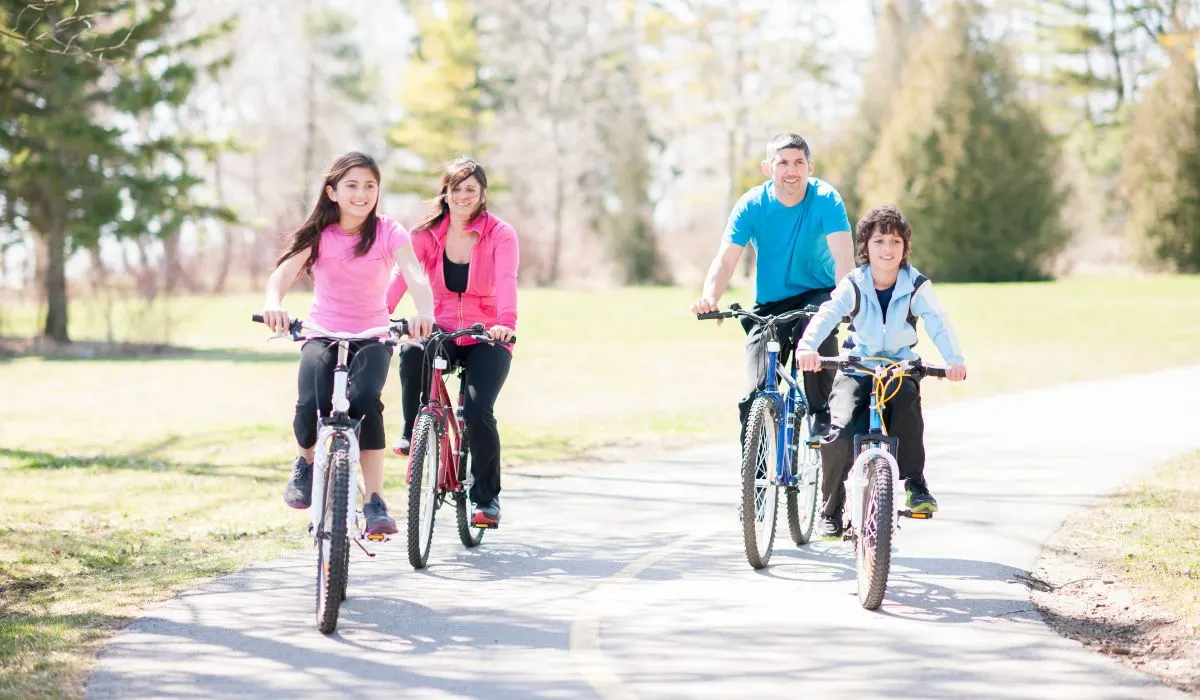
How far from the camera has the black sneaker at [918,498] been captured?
24.5ft

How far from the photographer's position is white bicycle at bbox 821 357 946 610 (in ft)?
22.9

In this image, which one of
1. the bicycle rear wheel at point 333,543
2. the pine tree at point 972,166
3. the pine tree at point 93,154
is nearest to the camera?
the bicycle rear wheel at point 333,543

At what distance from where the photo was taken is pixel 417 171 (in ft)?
211

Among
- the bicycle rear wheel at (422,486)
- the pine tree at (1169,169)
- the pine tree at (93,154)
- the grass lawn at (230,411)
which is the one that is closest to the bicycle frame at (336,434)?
the bicycle rear wheel at (422,486)

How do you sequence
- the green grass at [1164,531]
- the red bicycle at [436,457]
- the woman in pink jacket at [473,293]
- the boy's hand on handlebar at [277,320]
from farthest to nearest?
1. the woman in pink jacket at [473,293]
2. the red bicycle at [436,457]
3. the green grass at [1164,531]
4. the boy's hand on handlebar at [277,320]

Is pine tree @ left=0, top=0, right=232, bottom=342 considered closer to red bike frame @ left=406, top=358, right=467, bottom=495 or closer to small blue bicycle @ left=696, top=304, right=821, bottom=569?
red bike frame @ left=406, top=358, right=467, bottom=495

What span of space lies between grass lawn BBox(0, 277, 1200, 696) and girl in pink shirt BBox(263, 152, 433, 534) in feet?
4.18

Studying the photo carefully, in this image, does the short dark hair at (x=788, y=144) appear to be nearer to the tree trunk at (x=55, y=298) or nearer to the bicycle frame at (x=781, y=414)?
the bicycle frame at (x=781, y=414)

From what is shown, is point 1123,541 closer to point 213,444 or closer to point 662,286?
point 213,444

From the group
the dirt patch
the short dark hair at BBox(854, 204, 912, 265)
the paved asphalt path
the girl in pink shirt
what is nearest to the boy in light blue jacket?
the short dark hair at BBox(854, 204, 912, 265)

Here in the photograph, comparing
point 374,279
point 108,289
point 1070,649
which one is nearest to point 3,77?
point 108,289

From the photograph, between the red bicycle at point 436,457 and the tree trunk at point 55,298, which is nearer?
the red bicycle at point 436,457

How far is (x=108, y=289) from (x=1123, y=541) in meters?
26.3

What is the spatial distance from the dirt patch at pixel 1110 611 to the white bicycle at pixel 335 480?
3.22 metres
